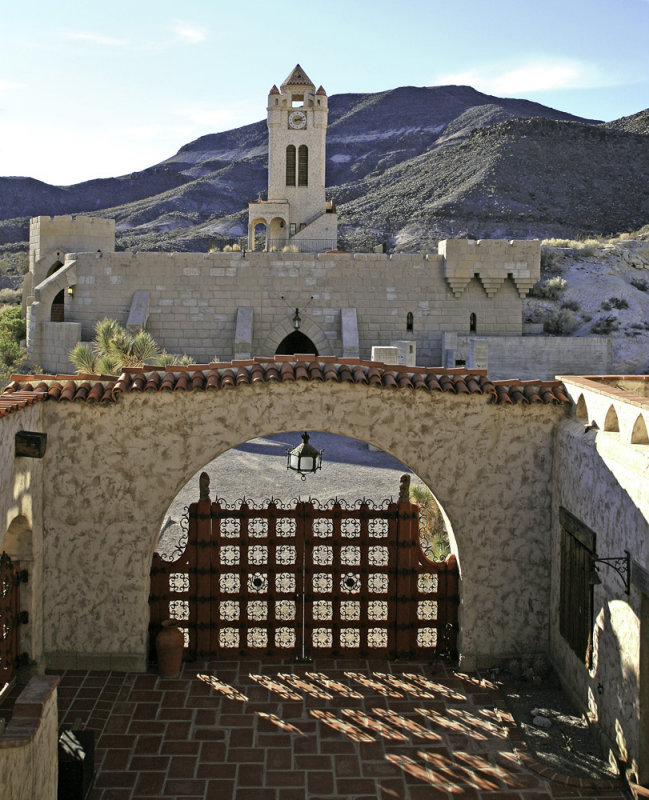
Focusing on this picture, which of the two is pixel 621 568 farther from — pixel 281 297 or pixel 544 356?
pixel 281 297

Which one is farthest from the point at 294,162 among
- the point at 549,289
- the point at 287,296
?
the point at 549,289

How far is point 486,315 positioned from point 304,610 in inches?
765

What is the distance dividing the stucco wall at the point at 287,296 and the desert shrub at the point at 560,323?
267 cm

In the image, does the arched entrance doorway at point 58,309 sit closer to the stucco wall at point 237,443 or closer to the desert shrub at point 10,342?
the desert shrub at point 10,342

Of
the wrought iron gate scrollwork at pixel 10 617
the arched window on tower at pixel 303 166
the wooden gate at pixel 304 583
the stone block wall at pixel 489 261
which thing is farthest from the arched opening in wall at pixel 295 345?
the wrought iron gate scrollwork at pixel 10 617

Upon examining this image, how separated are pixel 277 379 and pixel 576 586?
3835 mm

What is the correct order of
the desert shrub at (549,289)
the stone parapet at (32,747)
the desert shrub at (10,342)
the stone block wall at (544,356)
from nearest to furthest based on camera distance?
the stone parapet at (32,747), the desert shrub at (10,342), the stone block wall at (544,356), the desert shrub at (549,289)

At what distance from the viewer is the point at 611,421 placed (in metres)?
8.59

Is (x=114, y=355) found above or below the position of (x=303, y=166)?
below

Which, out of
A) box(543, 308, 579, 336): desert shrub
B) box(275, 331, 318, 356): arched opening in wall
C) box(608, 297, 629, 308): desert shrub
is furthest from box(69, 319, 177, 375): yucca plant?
box(608, 297, 629, 308): desert shrub

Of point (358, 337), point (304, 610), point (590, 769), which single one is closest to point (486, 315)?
point (358, 337)

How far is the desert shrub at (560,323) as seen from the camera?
2891 cm

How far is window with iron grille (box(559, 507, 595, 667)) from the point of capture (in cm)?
834

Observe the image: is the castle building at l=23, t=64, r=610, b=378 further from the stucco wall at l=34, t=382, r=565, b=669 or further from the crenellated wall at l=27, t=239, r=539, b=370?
the stucco wall at l=34, t=382, r=565, b=669
